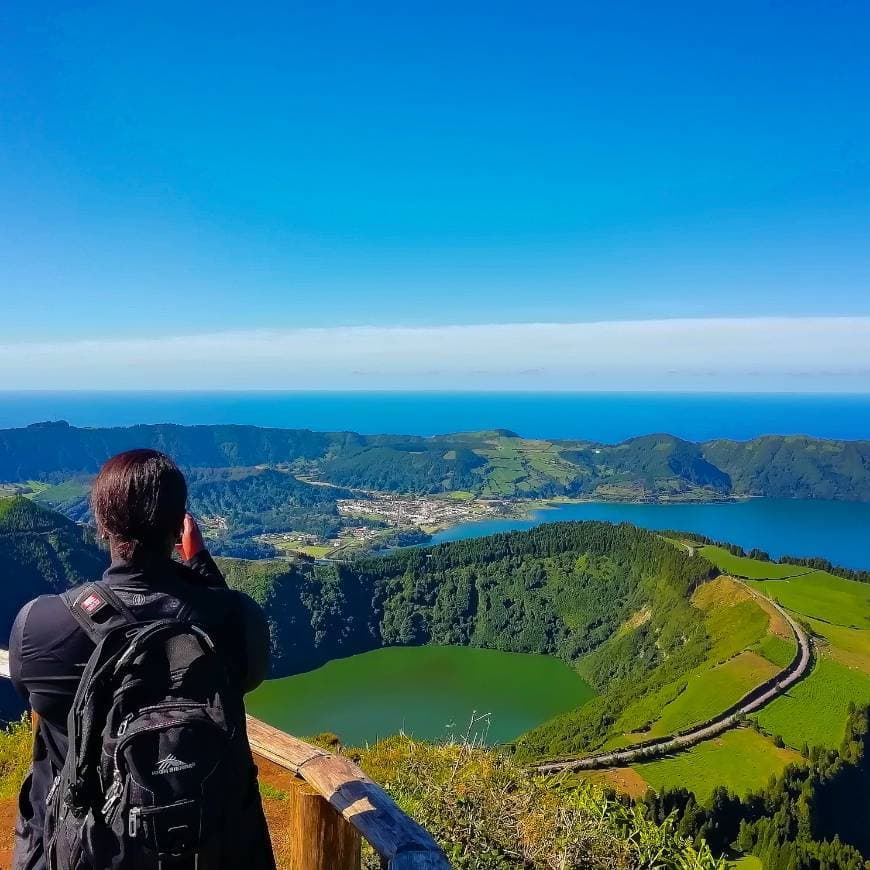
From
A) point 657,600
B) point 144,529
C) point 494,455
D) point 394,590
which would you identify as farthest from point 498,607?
→ point 494,455

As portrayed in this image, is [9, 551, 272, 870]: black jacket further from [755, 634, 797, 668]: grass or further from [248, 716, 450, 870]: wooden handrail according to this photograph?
[755, 634, 797, 668]: grass

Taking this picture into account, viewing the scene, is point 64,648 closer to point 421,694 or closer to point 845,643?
point 845,643

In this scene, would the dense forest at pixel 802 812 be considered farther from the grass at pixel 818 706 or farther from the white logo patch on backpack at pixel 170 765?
the white logo patch on backpack at pixel 170 765

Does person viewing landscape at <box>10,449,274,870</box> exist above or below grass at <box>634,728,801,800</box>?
above

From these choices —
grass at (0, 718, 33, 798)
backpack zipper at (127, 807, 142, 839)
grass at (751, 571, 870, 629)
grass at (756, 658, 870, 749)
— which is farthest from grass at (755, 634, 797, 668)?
backpack zipper at (127, 807, 142, 839)

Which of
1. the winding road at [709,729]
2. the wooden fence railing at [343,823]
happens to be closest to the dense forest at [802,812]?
the winding road at [709,729]
